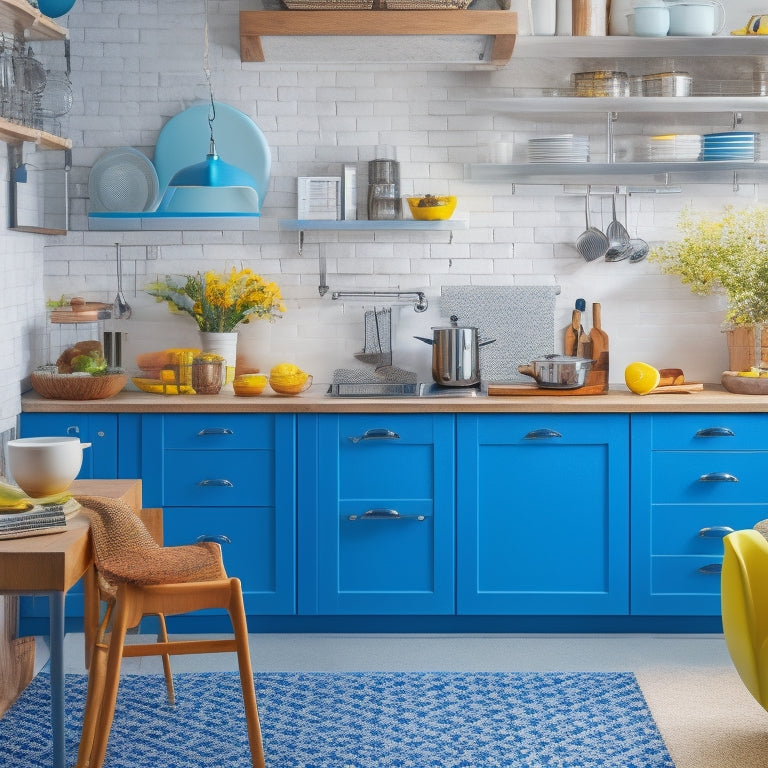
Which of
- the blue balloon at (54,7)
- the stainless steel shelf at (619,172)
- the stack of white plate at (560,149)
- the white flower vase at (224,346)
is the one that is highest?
the blue balloon at (54,7)

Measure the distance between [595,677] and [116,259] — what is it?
274cm

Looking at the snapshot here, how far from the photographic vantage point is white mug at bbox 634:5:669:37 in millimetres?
4652

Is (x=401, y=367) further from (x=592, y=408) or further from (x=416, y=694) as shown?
(x=416, y=694)

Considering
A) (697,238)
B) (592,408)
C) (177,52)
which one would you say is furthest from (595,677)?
(177,52)

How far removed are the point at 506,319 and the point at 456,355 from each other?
418mm

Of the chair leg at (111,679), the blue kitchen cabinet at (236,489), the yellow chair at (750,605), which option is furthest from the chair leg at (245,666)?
the blue kitchen cabinet at (236,489)

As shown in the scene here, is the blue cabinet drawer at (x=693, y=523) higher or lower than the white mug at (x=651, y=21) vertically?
lower

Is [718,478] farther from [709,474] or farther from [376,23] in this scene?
[376,23]

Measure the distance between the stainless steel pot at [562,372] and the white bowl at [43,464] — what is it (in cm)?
230

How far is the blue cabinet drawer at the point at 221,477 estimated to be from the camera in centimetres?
444

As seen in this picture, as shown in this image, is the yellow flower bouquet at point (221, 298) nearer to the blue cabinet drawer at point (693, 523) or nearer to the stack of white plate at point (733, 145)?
the blue cabinet drawer at point (693, 523)

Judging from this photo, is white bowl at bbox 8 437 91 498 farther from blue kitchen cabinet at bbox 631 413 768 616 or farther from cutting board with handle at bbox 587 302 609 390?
cutting board with handle at bbox 587 302 609 390

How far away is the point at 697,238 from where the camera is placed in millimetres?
4965

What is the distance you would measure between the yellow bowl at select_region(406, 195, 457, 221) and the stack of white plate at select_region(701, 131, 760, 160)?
3.70 ft
